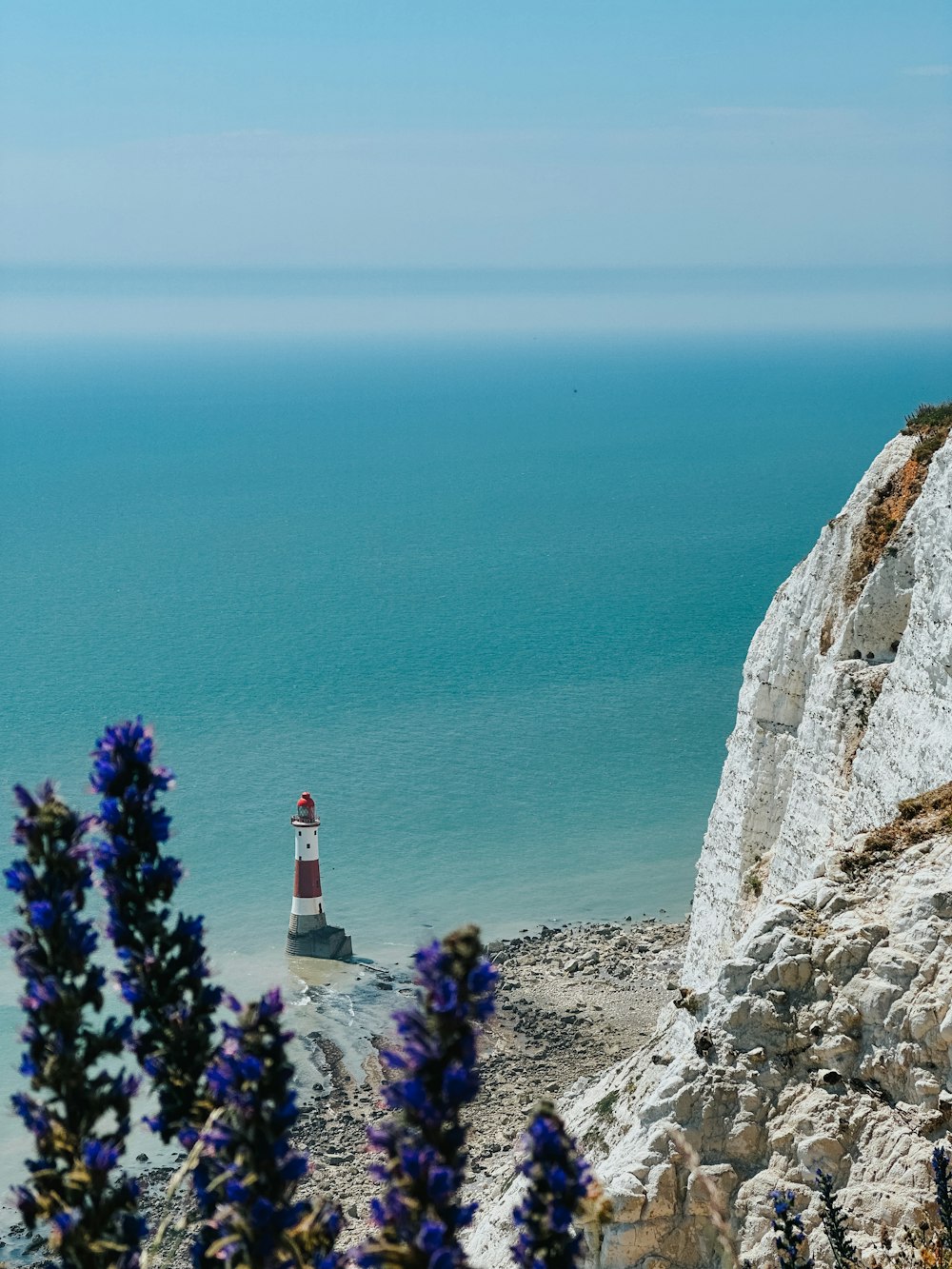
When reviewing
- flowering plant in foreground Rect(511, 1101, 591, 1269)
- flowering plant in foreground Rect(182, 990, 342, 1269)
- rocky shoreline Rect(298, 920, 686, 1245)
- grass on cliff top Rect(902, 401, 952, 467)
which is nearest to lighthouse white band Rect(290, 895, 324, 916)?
rocky shoreline Rect(298, 920, 686, 1245)

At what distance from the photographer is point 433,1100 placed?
6188 mm

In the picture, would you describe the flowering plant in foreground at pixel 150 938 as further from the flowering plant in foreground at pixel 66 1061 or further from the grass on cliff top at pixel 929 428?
the grass on cliff top at pixel 929 428

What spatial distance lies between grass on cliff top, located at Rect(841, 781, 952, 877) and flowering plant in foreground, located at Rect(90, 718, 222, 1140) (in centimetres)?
1365

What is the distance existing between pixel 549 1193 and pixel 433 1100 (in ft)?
2.25

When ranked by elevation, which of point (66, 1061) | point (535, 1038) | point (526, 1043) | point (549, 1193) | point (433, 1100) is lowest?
point (549, 1193)

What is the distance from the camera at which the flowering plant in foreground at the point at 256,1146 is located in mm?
6281

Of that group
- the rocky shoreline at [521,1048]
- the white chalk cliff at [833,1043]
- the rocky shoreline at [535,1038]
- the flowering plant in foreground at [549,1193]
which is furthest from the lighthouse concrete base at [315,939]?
the flowering plant in foreground at [549,1193]

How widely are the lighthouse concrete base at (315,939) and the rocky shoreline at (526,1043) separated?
7.16 feet

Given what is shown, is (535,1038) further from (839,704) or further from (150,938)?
(150,938)

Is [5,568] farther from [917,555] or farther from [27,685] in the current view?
[917,555]

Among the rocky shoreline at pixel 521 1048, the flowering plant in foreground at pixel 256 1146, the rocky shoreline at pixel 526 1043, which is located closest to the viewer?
the flowering plant in foreground at pixel 256 1146

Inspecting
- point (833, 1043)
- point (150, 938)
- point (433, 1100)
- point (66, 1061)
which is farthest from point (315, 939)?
point (433, 1100)

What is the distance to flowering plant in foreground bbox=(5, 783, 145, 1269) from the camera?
6824mm

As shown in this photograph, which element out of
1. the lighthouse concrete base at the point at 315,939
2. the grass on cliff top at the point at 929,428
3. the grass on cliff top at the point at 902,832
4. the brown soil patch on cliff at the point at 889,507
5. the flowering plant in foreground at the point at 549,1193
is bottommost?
the flowering plant in foreground at the point at 549,1193
